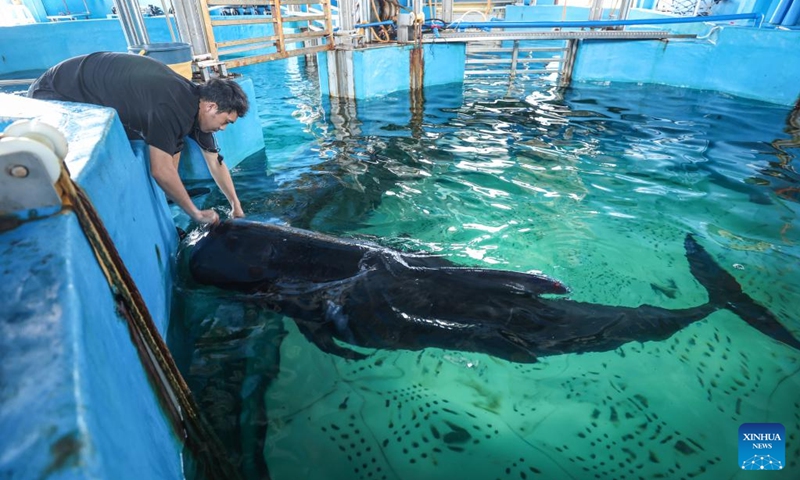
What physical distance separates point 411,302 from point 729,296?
2965mm

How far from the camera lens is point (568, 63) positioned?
13039 mm

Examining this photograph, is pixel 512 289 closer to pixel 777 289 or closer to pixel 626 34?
pixel 777 289

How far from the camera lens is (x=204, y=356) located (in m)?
2.97

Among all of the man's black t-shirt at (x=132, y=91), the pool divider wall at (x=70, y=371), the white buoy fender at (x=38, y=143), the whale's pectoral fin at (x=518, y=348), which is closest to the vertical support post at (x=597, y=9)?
the man's black t-shirt at (x=132, y=91)

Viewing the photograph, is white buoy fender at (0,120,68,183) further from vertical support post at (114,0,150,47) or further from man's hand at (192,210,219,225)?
vertical support post at (114,0,150,47)

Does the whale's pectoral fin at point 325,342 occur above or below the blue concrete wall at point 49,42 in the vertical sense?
below

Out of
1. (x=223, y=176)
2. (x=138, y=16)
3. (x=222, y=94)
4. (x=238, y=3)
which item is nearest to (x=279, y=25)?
(x=238, y=3)

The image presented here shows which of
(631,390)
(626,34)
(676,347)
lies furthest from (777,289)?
(626,34)

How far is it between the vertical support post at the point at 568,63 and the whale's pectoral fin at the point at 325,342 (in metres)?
12.4

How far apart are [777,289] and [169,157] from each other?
5545 mm

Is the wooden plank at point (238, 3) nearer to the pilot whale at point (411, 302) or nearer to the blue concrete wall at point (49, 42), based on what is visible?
the pilot whale at point (411, 302)

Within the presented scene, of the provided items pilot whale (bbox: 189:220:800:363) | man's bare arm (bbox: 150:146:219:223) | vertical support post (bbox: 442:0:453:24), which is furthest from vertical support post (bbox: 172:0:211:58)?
vertical support post (bbox: 442:0:453:24)

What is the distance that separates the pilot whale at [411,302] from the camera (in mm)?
2824

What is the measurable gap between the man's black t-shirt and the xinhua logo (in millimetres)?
4467
